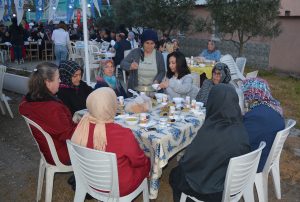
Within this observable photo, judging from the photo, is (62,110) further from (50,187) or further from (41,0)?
(41,0)

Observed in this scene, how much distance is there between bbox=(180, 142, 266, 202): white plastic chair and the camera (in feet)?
6.98

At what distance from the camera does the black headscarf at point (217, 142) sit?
220 centimetres

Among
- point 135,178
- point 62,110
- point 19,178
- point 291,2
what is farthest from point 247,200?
point 291,2

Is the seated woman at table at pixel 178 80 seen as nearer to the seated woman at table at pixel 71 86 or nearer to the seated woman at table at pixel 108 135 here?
the seated woman at table at pixel 71 86

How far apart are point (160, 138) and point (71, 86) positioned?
1.53m

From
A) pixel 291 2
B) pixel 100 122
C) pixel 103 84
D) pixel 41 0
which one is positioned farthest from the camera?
pixel 291 2

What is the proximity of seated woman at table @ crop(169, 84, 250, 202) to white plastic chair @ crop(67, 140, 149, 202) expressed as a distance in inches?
22.2

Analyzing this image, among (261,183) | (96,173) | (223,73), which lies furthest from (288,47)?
(96,173)

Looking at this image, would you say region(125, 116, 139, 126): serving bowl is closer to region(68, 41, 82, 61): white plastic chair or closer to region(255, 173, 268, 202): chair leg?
region(255, 173, 268, 202): chair leg

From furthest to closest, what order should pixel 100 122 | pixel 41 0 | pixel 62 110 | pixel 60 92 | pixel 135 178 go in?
1. pixel 41 0
2. pixel 60 92
3. pixel 62 110
4. pixel 135 178
5. pixel 100 122

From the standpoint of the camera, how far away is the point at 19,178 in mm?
3689

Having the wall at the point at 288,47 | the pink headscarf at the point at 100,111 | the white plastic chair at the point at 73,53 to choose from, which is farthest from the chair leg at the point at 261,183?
the wall at the point at 288,47

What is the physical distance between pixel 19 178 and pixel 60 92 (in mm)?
1171

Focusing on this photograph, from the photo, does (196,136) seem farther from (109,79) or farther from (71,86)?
(109,79)
